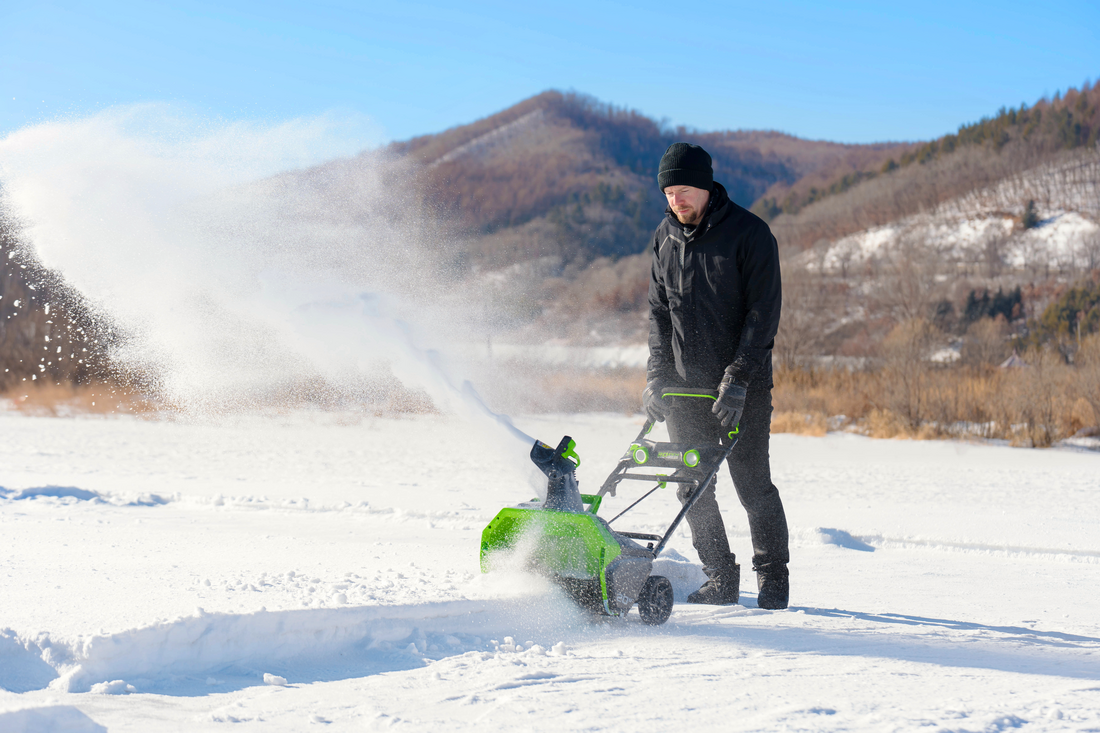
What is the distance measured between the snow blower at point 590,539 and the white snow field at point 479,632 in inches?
3.8

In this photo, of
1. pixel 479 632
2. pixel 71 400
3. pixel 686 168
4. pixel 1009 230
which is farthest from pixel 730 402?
pixel 1009 230

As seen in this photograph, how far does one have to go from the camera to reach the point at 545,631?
2.64 metres

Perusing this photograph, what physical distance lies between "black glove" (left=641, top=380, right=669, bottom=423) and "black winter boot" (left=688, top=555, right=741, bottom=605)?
62 cm

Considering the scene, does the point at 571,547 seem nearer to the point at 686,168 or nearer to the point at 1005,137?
the point at 686,168

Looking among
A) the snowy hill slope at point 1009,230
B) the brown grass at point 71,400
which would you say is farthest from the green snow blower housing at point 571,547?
the snowy hill slope at point 1009,230

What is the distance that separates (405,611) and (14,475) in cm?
676

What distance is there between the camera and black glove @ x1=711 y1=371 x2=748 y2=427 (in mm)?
2934

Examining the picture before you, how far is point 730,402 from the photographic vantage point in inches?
116

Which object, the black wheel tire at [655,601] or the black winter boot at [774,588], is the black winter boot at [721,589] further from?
the black wheel tire at [655,601]

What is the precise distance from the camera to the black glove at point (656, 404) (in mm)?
3266

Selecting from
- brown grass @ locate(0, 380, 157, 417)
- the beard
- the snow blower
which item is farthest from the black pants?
brown grass @ locate(0, 380, 157, 417)

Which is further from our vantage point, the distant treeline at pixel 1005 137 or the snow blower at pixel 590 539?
the distant treeline at pixel 1005 137

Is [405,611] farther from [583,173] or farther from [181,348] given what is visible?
[583,173]

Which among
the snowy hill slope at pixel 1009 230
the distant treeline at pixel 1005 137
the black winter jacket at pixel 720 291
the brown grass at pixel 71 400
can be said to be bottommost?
the brown grass at pixel 71 400
